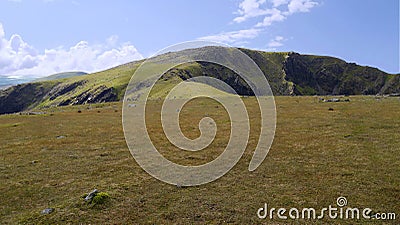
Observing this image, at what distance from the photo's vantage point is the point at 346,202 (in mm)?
18422

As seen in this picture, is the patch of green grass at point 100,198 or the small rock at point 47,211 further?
the patch of green grass at point 100,198

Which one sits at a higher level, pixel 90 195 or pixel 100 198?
pixel 90 195

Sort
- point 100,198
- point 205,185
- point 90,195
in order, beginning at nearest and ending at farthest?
point 100,198, point 90,195, point 205,185

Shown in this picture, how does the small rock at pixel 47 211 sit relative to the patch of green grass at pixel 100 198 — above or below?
below

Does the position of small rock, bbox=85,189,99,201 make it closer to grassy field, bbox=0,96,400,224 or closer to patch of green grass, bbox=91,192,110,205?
patch of green grass, bbox=91,192,110,205

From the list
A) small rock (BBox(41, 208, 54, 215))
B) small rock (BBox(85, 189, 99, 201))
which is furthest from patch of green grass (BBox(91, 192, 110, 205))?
small rock (BBox(41, 208, 54, 215))

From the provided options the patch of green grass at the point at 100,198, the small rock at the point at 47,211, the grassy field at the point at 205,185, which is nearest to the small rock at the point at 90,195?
the patch of green grass at the point at 100,198

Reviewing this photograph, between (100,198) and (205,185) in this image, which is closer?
(100,198)

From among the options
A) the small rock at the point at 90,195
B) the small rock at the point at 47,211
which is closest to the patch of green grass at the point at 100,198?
the small rock at the point at 90,195

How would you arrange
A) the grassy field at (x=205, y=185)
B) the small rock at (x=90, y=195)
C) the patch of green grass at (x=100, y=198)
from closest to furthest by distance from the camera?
1. the grassy field at (x=205, y=185)
2. the patch of green grass at (x=100, y=198)
3. the small rock at (x=90, y=195)

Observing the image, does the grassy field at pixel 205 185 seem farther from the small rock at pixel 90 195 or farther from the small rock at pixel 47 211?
the small rock at pixel 90 195

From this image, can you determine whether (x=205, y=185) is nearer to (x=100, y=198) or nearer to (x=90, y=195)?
(x=100, y=198)

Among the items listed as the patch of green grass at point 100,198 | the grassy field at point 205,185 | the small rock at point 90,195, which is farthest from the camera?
the small rock at point 90,195

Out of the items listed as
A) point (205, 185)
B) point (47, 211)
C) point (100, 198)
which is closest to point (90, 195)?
point (100, 198)
